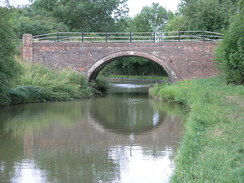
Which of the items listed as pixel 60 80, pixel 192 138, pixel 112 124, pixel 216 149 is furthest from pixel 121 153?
pixel 60 80

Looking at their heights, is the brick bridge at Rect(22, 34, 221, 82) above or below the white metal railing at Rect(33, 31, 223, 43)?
below

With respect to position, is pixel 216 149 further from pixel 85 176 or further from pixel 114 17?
pixel 114 17

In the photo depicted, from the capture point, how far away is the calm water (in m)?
7.62

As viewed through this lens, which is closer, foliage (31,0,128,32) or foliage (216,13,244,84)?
foliage (216,13,244,84)

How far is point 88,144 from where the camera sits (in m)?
10.3

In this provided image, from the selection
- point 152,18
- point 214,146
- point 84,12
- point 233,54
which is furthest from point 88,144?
point 152,18

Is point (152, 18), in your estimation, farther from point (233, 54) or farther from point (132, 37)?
point (233, 54)

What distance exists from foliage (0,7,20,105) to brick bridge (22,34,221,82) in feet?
27.1

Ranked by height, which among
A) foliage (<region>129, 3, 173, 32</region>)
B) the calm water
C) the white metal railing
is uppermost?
foliage (<region>129, 3, 173, 32</region>)

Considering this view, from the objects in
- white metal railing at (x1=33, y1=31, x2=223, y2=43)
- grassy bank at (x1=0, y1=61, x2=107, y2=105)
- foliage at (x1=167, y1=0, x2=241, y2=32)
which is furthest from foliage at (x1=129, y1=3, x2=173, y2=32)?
grassy bank at (x1=0, y1=61, x2=107, y2=105)

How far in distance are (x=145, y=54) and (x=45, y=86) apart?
677cm

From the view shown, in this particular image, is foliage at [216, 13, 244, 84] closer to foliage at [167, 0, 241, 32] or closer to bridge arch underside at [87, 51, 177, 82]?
bridge arch underside at [87, 51, 177, 82]

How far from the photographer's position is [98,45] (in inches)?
963

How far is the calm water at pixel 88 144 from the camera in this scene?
7625mm
